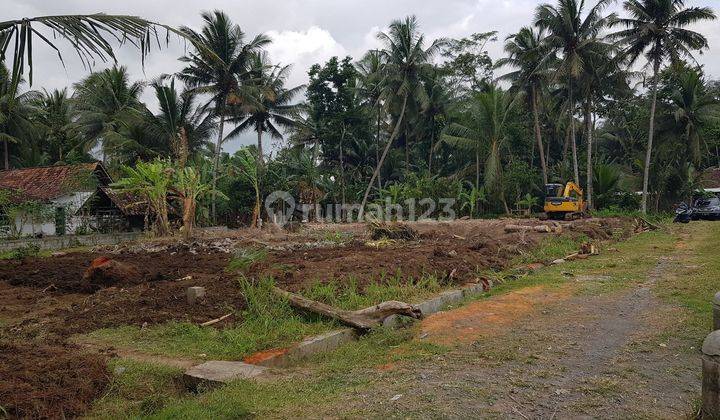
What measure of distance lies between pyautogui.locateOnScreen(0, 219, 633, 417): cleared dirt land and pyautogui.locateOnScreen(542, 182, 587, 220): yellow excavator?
9758 millimetres

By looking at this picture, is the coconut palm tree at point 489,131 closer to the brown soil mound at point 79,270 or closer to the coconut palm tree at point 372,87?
the coconut palm tree at point 372,87

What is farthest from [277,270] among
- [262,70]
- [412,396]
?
[262,70]

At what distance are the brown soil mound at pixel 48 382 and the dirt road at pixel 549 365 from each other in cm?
194

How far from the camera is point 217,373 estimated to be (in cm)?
453

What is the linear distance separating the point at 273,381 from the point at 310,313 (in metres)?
1.88

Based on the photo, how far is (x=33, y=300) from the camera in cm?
826

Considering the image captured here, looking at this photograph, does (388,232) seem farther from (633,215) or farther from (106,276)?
(633,215)

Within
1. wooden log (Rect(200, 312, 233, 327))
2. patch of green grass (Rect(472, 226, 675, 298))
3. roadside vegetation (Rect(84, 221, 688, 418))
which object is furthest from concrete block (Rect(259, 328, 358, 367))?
patch of green grass (Rect(472, 226, 675, 298))

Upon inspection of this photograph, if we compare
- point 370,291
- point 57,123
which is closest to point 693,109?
point 370,291

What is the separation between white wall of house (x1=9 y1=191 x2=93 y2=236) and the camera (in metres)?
21.2

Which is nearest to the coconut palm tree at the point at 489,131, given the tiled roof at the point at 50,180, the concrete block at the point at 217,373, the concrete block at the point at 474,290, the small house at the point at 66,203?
the small house at the point at 66,203

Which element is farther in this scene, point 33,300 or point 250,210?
point 250,210

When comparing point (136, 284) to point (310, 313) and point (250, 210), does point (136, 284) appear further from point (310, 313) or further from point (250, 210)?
point (250, 210)

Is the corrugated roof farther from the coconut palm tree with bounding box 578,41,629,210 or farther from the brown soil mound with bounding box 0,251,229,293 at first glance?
the coconut palm tree with bounding box 578,41,629,210
